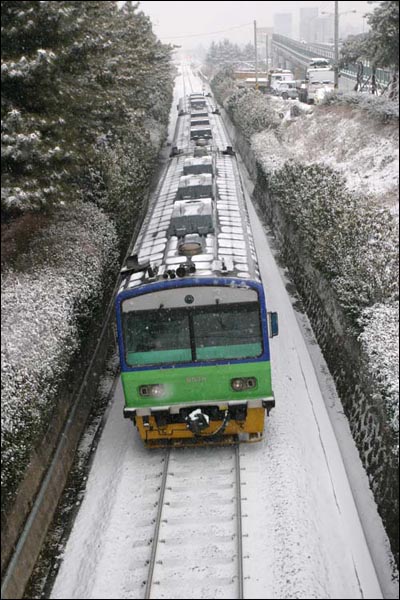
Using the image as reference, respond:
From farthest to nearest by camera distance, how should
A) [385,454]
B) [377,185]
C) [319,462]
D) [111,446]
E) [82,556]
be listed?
[377,185], [111,446], [319,462], [385,454], [82,556]

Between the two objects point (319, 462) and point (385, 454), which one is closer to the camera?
point (385, 454)

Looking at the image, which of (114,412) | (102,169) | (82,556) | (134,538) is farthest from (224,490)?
(102,169)

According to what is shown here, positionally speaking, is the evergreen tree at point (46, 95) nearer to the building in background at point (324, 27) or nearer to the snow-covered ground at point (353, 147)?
the snow-covered ground at point (353, 147)

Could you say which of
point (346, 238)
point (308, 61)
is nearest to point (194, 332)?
point (346, 238)

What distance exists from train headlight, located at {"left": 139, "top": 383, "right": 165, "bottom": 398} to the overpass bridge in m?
15.9

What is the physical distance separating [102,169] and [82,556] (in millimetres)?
11900

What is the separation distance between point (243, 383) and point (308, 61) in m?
52.1

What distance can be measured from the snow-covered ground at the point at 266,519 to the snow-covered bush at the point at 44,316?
1.61m

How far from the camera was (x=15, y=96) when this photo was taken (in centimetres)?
1180

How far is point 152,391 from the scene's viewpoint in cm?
982

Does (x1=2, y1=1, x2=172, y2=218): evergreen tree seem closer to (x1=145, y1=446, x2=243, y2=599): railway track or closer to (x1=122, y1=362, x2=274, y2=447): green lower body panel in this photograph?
(x1=122, y1=362, x2=274, y2=447): green lower body panel

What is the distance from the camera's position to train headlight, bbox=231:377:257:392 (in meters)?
9.76

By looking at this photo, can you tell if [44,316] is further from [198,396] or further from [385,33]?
[385,33]

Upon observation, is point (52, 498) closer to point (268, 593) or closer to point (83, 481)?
point (83, 481)
